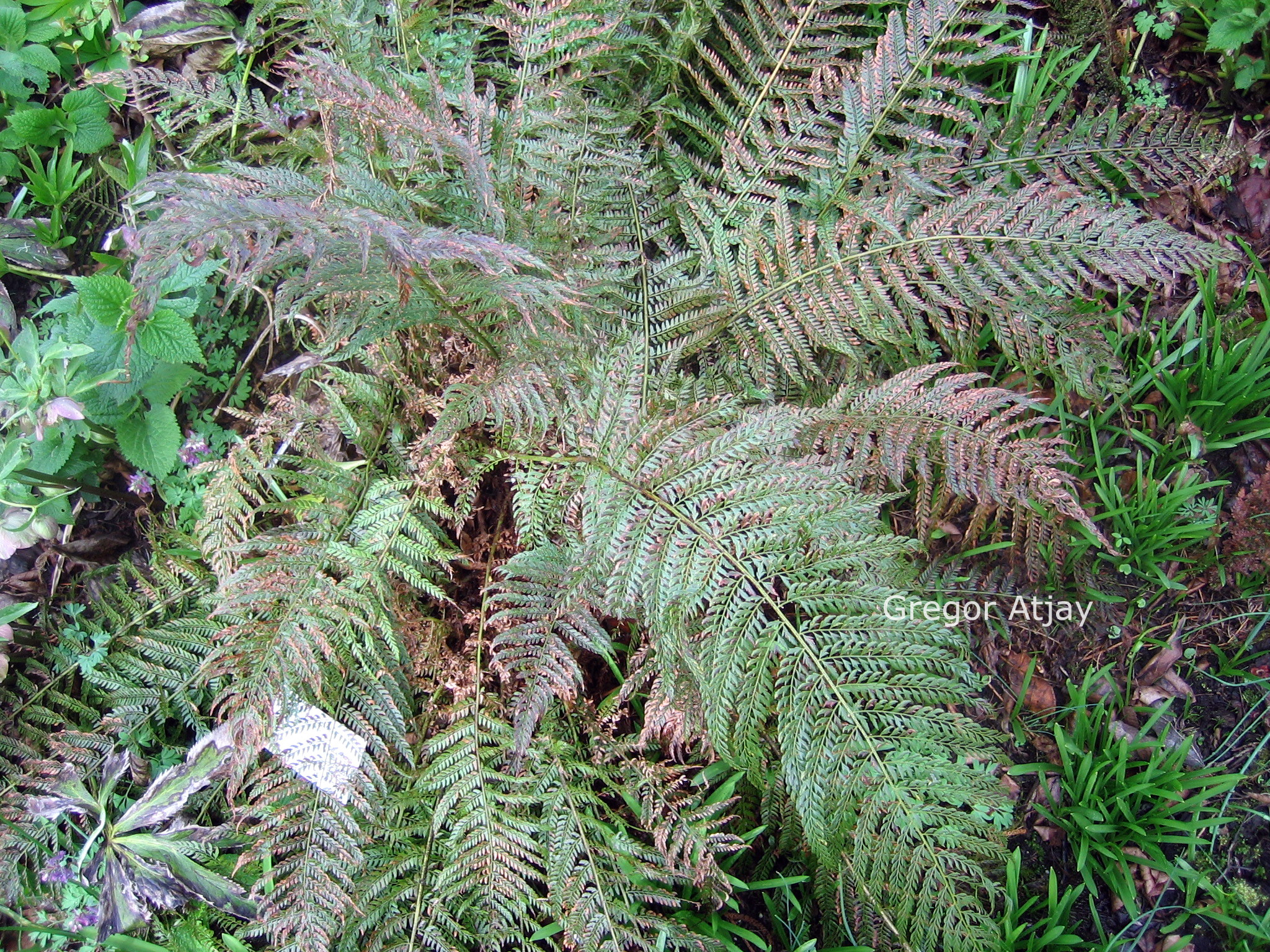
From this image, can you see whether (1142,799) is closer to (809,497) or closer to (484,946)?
(809,497)

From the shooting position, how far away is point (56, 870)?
6.05ft

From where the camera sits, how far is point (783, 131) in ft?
6.61

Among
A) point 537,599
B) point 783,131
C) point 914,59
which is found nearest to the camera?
point 537,599

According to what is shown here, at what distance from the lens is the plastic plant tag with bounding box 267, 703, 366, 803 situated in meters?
1.67

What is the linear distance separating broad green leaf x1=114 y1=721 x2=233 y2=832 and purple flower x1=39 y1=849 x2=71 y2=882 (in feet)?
0.55

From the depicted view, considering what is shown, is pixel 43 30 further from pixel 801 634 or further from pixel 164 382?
pixel 801 634

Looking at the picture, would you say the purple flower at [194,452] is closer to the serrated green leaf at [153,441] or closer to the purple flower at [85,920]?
the serrated green leaf at [153,441]

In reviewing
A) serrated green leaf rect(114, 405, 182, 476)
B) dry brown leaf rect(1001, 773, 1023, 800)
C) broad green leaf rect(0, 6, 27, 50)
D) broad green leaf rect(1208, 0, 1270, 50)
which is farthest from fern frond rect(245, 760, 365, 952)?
broad green leaf rect(1208, 0, 1270, 50)

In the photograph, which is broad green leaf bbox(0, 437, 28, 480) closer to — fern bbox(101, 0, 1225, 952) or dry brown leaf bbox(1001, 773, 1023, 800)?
fern bbox(101, 0, 1225, 952)

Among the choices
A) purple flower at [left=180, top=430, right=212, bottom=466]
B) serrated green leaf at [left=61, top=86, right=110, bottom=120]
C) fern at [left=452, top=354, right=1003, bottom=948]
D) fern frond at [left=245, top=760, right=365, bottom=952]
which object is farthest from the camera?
serrated green leaf at [left=61, top=86, right=110, bottom=120]

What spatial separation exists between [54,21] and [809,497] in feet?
8.42

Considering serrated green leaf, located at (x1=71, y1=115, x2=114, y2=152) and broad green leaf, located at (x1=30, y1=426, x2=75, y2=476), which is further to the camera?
serrated green leaf, located at (x1=71, y1=115, x2=114, y2=152)

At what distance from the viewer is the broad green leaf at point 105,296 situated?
1864 mm

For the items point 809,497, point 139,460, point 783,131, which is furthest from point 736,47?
point 139,460
